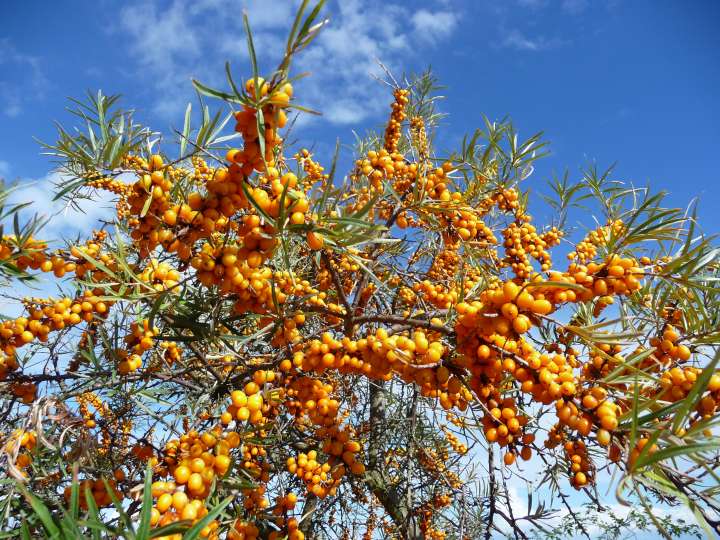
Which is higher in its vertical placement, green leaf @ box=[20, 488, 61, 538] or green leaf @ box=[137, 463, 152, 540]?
green leaf @ box=[20, 488, 61, 538]

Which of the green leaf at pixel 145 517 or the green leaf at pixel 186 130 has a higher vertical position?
the green leaf at pixel 186 130

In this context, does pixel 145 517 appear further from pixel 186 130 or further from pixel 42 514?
pixel 186 130

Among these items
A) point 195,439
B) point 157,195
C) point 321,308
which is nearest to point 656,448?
point 321,308

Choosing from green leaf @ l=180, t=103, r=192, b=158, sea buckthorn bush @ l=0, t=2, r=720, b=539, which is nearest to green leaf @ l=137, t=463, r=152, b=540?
sea buckthorn bush @ l=0, t=2, r=720, b=539

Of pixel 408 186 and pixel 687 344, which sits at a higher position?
→ pixel 408 186

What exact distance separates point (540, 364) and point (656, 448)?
0.26 meters

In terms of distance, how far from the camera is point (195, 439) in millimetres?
1145

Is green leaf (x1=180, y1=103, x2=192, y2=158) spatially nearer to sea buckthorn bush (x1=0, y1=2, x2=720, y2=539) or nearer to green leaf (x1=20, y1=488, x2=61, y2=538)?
sea buckthorn bush (x1=0, y1=2, x2=720, y2=539)

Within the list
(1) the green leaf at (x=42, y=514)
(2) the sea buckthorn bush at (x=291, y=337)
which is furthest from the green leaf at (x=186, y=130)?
(1) the green leaf at (x=42, y=514)

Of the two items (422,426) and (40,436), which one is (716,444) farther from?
(422,426)

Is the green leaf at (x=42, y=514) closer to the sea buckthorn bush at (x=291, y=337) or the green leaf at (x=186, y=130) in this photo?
the sea buckthorn bush at (x=291, y=337)

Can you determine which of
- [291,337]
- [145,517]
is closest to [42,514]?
[145,517]

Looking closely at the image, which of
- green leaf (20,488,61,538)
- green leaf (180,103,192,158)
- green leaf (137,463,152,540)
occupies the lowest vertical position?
green leaf (137,463,152,540)

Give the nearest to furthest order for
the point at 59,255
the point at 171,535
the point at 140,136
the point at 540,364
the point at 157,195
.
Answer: the point at 171,535, the point at 540,364, the point at 157,195, the point at 59,255, the point at 140,136
